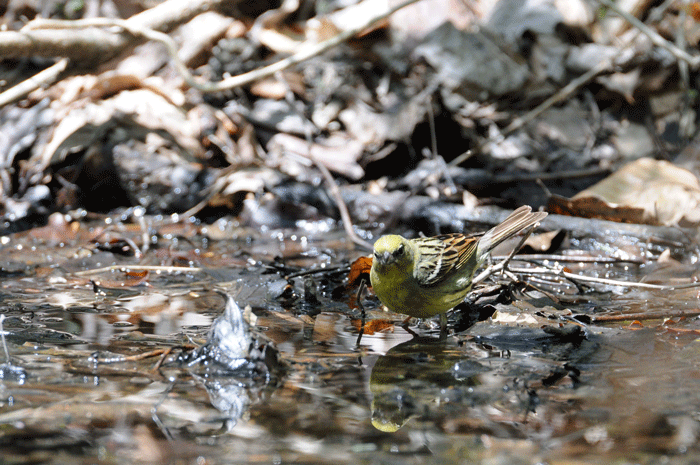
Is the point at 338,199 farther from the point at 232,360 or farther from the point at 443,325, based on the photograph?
the point at 232,360

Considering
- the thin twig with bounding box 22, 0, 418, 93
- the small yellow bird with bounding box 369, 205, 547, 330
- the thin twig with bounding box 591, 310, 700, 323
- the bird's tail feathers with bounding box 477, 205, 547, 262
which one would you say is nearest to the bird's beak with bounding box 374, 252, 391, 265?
the small yellow bird with bounding box 369, 205, 547, 330

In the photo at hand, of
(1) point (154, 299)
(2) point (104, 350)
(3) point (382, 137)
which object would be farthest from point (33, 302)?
(3) point (382, 137)

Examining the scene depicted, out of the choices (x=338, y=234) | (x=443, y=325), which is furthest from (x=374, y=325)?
(x=338, y=234)

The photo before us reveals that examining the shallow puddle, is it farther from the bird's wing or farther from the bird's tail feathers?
the bird's tail feathers

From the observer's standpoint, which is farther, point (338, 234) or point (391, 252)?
point (338, 234)

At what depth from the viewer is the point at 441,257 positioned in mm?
3666

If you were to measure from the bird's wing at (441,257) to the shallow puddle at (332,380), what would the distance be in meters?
0.27

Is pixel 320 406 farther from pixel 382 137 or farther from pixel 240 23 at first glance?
pixel 240 23

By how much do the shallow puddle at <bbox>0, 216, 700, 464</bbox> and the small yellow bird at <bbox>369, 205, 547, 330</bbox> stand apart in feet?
0.49

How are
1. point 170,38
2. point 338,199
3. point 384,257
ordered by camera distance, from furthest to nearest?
1. point 338,199
2. point 170,38
3. point 384,257

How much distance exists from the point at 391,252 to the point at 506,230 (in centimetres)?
103

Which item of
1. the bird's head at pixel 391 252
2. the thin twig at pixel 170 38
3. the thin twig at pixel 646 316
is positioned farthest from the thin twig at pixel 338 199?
the thin twig at pixel 646 316

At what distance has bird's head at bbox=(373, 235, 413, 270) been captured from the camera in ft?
10.7

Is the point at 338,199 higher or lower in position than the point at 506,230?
lower
